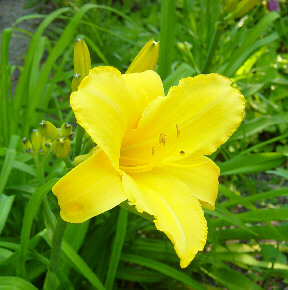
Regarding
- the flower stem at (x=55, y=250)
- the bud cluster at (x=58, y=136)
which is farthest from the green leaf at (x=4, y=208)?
the bud cluster at (x=58, y=136)

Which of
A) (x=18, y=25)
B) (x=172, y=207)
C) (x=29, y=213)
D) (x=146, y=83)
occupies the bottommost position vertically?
(x=18, y=25)

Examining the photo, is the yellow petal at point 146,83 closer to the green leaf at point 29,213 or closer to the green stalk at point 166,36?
the green leaf at point 29,213

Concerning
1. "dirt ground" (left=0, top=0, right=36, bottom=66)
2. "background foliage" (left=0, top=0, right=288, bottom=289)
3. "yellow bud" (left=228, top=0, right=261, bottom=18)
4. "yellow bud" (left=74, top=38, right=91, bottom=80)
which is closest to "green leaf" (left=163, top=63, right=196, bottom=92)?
"background foliage" (left=0, top=0, right=288, bottom=289)

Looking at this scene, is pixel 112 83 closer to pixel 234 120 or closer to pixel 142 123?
pixel 142 123

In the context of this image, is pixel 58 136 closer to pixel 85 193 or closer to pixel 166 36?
pixel 85 193

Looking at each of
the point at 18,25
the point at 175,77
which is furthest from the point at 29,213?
the point at 18,25

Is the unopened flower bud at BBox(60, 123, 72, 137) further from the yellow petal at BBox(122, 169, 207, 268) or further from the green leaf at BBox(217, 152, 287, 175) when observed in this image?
the green leaf at BBox(217, 152, 287, 175)
